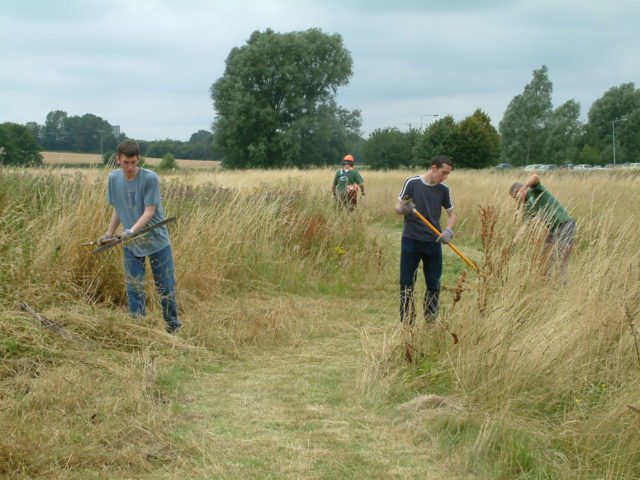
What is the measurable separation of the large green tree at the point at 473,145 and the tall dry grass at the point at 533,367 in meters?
35.4

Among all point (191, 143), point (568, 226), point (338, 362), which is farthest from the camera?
point (191, 143)

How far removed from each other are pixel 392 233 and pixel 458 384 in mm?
9460

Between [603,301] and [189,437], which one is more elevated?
[603,301]

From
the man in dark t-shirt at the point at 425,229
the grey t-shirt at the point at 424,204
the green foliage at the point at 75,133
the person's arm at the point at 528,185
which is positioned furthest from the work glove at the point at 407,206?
the green foliage at the point at 75,133

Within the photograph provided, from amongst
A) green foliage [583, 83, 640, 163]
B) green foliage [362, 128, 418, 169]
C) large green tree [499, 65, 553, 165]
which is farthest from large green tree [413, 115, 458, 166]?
green foliage [583, 83, 640, 163]

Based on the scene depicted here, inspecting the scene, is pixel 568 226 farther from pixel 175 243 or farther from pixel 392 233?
pixel 392 233

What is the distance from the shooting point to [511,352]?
411 cm

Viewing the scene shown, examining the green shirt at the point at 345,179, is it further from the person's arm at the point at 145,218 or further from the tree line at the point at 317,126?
the tree line at the point at 317,126

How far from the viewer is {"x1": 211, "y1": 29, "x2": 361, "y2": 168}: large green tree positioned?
4581 centimetres

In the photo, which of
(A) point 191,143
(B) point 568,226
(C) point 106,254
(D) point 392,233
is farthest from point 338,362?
(A) point 191,143

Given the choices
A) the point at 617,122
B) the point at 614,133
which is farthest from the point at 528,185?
the point at 617,122

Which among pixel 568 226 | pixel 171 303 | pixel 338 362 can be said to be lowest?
pixel 338 362

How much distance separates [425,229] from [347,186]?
5.73 metres

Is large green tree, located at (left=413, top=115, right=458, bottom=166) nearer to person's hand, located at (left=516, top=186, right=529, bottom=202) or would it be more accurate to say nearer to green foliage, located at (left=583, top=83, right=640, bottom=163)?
green foliage, located at (left=583, top=83, right=640, bottom=163)
